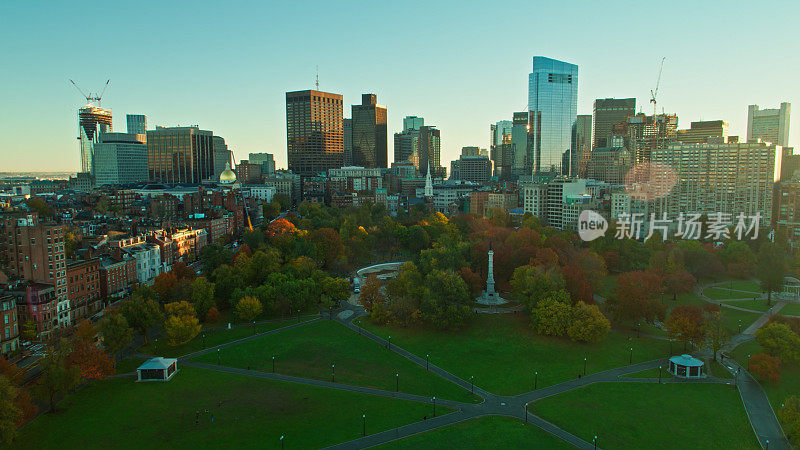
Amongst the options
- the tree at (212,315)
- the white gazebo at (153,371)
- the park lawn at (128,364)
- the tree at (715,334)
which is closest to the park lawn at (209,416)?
the white gazebo at (153,371)

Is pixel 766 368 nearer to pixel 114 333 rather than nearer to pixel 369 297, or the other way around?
pixel 369 297

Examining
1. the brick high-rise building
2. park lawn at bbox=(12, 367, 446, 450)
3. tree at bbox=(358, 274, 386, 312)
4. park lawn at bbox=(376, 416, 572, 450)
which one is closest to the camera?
park lawn at bbox=(376, 416, 572, 450)

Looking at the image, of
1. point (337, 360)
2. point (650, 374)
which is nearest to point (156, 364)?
point (337, 360)

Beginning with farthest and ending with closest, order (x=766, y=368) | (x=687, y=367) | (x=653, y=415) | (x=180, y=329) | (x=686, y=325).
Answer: (x=180, y=329)
(x=686, y=325)
(x=687, y=367)
(x=766, y=368)
(x=653, y=415)

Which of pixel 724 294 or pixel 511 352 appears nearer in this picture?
pixel 511 352

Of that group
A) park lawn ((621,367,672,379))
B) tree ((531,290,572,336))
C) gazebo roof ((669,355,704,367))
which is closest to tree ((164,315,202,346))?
tree ((531,290,572,336))

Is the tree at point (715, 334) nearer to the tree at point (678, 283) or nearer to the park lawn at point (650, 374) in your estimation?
the park lawn at point (650, 374)

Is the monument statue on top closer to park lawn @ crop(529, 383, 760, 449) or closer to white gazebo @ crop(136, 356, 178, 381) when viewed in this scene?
park lawn @ crop(529, 383, 760, 449)

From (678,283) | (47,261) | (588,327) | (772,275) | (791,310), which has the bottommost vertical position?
(791,310)
